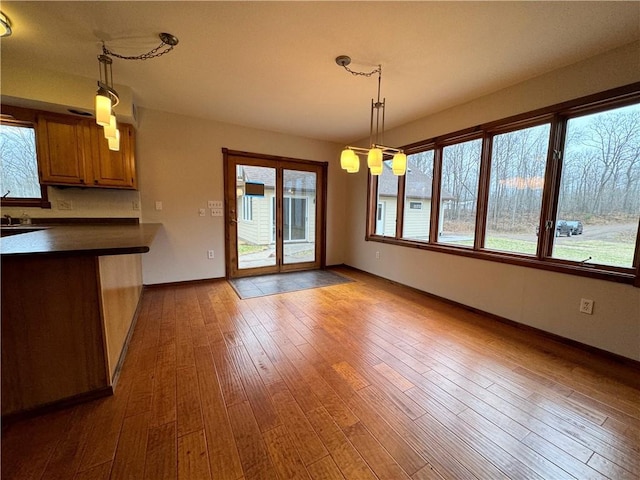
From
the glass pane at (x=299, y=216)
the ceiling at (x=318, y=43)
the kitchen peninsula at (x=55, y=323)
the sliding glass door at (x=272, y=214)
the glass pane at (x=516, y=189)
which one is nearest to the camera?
the kitchen peninsula at (x=55, y=323)

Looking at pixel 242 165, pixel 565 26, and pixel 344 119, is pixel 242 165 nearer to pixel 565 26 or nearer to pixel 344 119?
pixel 344 119

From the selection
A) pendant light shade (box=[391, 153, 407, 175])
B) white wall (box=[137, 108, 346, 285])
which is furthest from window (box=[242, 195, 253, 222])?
pendant light shade (box=[391, 153, 407, 175])

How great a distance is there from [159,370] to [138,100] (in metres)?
3.30

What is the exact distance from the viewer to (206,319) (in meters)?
2.83

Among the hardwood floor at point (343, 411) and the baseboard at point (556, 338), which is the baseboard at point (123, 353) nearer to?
the hardwood floor at point (343, 411)

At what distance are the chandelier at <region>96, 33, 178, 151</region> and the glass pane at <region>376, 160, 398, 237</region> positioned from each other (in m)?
3.32

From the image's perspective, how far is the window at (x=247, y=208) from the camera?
441 cm

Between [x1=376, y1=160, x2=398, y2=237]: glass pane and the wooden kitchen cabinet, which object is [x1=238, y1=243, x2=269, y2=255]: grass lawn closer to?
the wooden kitchen cabinet

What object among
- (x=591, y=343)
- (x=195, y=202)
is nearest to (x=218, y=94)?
(x=195, y=202)

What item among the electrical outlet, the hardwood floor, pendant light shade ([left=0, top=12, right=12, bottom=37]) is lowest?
the hardwood floor

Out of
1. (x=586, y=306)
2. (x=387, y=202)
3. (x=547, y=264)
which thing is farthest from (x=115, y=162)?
(x=586, y=306)

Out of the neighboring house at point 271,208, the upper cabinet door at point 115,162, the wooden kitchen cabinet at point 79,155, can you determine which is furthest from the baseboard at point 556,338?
the wooden kitchen cabinet at point 79,155

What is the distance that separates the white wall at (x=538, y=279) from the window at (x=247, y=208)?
8.64 ft

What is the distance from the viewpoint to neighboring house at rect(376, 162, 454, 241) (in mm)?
3828
